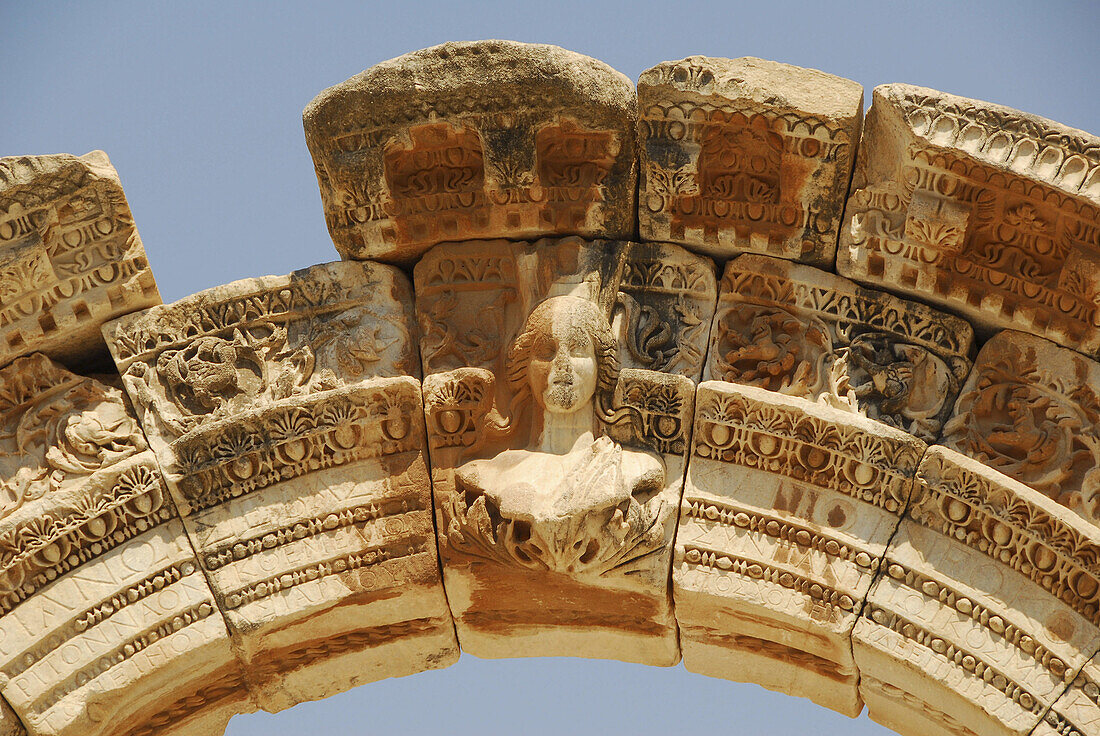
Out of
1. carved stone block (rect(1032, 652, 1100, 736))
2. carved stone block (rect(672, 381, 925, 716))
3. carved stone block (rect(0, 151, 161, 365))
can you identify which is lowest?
carved stone block (rect(1032, 652, 1100, 736))

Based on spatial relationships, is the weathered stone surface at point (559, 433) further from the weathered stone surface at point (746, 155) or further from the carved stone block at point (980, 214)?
the carved stone block at point (980, 214)

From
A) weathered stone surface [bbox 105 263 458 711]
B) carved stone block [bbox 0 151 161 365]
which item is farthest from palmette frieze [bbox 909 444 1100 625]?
carved stone block [bbox 0 151 161 365]

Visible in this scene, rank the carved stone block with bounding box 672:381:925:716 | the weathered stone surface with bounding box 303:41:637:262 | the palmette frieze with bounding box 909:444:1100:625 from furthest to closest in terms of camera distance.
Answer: the weathered stone surface with bounding box 303:41:637:262
the carved stone block with bounding box 672:381:925:716
the palmette frieze with bounding box 909:444:1100:625

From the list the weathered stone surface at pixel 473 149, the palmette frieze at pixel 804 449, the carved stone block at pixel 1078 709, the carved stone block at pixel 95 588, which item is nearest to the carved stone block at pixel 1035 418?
the palmette frieze at pixel 804 449

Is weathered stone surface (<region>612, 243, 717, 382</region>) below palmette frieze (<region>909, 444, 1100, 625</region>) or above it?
above

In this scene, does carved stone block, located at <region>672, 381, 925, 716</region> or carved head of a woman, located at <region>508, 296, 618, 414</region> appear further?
carved head of a woman, located at <region>508, 296, 618, 414</region>

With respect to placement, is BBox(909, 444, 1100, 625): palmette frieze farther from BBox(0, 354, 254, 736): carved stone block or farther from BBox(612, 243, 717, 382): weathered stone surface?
BBox(0, 354, 254, 736): carved stone block

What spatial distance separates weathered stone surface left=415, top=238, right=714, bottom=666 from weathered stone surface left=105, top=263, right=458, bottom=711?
142 millimetres

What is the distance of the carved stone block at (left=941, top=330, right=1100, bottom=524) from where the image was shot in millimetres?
5355

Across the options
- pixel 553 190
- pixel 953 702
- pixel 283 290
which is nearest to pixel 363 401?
pixel 283 290

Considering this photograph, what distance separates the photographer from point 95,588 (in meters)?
5.45

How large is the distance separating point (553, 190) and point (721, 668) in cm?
199

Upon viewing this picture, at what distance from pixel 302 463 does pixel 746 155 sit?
2.09 m

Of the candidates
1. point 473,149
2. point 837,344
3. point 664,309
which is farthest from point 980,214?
point 473,149
